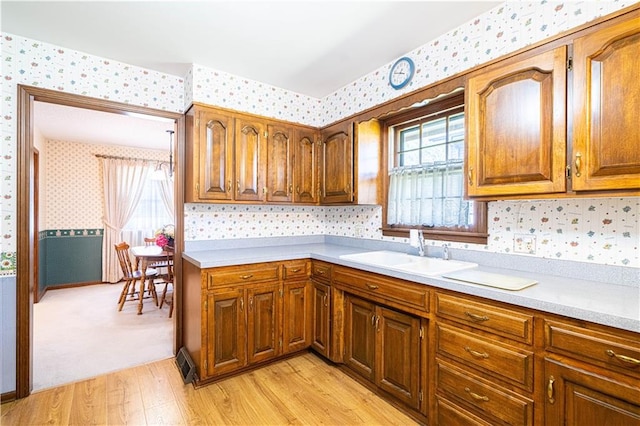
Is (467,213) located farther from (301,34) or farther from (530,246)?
(301,34)

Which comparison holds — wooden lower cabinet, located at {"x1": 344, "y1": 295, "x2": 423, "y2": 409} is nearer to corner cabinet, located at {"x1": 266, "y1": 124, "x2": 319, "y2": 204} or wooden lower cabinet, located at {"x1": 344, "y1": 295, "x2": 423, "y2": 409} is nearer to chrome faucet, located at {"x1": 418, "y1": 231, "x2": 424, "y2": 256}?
chrome faucet, located at {"x1": 418, "y1": 231, "x2": 424, "y2": 256}

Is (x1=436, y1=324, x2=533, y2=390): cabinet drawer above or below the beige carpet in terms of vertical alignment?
above

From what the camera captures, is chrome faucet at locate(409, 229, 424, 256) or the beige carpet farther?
the beige carpet

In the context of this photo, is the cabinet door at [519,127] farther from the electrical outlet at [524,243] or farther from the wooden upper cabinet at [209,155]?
the wooden upper cabinet at [209,155]

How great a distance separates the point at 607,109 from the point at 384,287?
4.63 feet

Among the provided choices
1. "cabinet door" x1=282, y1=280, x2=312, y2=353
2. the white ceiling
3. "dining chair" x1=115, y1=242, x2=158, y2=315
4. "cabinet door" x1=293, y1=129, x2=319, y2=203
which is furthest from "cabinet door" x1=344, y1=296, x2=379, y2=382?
"dining chair" x1=115, y1=242, x2=158, y2=315

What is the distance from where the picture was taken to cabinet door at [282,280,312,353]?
2.54m

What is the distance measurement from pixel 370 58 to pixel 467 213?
1.42m

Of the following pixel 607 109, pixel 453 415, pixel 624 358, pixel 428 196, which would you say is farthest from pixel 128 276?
pixel 607 109

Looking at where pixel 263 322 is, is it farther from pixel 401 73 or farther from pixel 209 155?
pixel 401 73

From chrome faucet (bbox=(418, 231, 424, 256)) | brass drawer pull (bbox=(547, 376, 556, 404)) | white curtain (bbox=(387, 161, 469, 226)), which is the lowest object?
brass drawer pull (bbox=(547, 376, 556, 404))

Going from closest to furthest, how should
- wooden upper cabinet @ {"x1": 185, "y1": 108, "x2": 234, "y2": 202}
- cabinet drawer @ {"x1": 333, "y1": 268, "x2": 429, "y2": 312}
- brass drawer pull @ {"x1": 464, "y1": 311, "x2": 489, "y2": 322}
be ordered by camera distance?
brass drawer pull @ {"x1": 464, "y1": 311, "x2": 489, "y2": 322}, cabinet drawer @ {"x1": 333, "y1": 268, "x2": 429, "y2": 312}, wooden upper cabinet @ {"x1": 185, "y1": 108, "x2": 234, "y2": 202}

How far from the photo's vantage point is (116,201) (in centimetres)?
533

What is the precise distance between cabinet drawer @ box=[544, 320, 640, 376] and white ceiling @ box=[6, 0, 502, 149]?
1.79 meters
